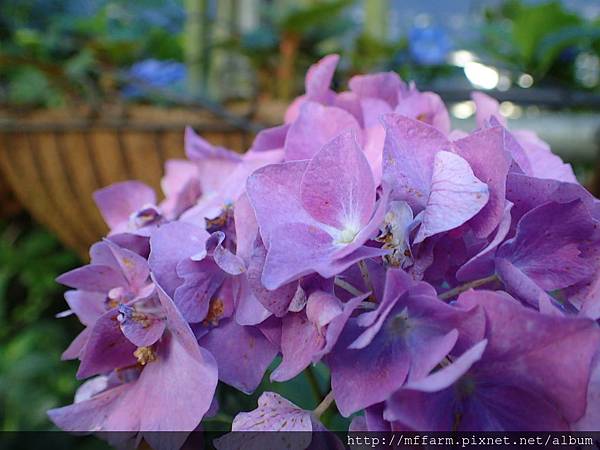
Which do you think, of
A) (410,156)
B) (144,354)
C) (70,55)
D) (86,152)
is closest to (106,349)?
(144,354)

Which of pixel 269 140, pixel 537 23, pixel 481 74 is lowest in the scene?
pixel 481 74

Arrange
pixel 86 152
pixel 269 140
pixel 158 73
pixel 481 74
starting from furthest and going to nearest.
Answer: pixel 481 74 < pixel 158 73 < pixel 86 152 < pixel 269 140

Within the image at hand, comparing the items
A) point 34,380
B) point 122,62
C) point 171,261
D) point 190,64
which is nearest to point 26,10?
point 122,62

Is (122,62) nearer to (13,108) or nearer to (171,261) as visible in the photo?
(13,108)

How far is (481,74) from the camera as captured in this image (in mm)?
938

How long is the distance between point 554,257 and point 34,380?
746 mm

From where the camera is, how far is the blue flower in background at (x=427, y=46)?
0.85m

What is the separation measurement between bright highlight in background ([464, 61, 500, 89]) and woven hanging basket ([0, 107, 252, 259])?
1.46 ft

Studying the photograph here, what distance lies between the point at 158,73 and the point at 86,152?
0.18 meters

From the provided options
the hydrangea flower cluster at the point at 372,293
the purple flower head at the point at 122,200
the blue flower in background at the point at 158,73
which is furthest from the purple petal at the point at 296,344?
the blue flower in background at the point at 158,73

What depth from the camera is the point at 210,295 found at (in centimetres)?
20

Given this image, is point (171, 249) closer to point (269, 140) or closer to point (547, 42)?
point (269, 140)

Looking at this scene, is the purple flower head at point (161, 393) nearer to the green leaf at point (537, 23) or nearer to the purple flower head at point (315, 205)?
the purple flower head at point (315, 205)

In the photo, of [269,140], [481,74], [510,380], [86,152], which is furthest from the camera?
[481,74]
